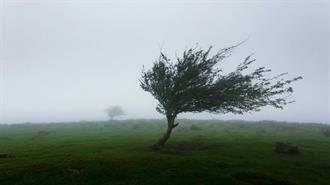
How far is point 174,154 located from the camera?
132 feet

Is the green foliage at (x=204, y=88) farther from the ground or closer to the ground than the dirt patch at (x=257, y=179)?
farther from the ground

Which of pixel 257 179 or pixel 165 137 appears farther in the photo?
pixel 165 137

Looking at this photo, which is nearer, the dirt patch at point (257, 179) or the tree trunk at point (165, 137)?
the dirt patch at point (257, 179)

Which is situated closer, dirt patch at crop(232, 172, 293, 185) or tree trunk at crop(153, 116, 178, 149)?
dirt patch at crop(232, 172, 293, 185)

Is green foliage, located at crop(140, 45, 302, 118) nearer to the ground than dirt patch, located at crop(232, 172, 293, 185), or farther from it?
farther from it

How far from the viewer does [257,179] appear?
29.2m

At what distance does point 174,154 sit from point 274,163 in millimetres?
11783

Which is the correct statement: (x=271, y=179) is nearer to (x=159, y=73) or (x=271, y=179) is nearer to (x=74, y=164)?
(x=74, y=164)

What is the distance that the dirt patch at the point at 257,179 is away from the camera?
Answer: 92.9ft

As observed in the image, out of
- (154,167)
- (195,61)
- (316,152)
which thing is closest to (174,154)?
(154,167)

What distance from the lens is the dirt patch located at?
92.9 feet

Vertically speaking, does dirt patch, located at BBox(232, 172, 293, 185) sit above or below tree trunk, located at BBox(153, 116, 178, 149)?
below

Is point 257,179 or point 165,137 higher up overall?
point 165,137

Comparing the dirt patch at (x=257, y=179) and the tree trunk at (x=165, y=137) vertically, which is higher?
the tree trunk at (x=165, y=137)
